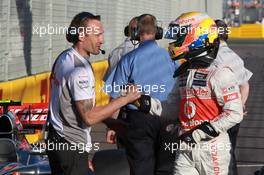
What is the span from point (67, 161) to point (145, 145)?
1.71 metres

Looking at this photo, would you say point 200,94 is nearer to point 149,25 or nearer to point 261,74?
point 149,25

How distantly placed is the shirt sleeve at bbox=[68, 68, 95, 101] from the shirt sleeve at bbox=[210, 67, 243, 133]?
2.68 ft

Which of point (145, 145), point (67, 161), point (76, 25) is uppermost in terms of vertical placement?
point (76, 25)

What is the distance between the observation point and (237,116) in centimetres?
481

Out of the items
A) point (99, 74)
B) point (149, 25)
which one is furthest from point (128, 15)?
point (149, 25)

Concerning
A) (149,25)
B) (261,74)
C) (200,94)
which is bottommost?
(261,74)

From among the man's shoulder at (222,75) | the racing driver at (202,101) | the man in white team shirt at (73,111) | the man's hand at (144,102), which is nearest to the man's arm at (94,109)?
the man in white team shirt at (73,111)

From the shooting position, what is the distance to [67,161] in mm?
4621

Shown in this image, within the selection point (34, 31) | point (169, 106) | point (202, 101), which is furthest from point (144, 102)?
point (34, 31)

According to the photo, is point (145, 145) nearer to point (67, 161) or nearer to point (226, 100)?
point (226, 100)

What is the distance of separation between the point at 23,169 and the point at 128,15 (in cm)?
1647

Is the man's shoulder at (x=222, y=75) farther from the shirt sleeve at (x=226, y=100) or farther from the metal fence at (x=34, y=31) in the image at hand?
the metal fence at (x=34, y=31)

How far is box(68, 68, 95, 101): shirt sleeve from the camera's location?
4598mm

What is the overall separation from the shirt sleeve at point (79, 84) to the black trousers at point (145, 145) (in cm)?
162
